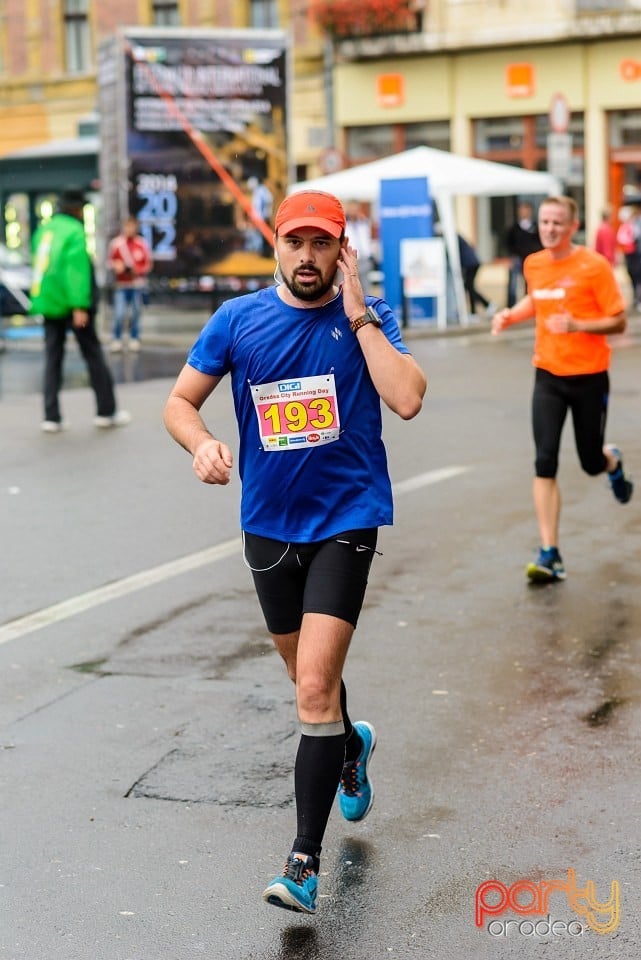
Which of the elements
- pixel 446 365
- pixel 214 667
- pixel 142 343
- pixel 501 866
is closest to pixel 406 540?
pixel 214 667

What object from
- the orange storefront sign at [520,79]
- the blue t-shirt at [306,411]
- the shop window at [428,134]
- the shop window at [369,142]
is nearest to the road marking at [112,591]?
the blue t-shirt at [306,411]

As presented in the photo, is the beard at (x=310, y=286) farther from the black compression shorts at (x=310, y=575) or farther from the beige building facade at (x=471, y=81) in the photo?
the beige building facade at (x=471, y=81)

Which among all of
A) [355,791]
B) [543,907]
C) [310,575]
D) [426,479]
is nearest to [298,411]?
[310,575]

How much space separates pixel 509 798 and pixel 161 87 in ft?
76.3

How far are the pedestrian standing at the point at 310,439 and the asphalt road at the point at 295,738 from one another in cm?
38

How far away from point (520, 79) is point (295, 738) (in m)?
34.5

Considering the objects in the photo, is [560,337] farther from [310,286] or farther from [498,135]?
[498,135]

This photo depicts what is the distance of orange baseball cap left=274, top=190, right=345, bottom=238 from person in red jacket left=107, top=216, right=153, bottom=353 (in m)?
20.2

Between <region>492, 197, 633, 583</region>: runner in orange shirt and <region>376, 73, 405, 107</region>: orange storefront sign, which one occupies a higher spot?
<region>376, 73, 405, 107</region>: orange storefront sign

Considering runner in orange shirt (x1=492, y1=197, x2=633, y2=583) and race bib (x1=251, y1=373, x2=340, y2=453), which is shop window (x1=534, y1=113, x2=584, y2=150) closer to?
runner in orange shirt (x1=492, y1=197, x2=633, y2=583)

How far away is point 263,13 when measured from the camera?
137ft

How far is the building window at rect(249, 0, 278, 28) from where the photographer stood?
136 feet

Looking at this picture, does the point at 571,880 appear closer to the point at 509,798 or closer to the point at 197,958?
the point at 509,798

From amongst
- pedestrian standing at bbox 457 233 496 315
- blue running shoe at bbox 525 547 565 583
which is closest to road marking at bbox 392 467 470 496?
blue running shoe at bbox 525 547 565 583
